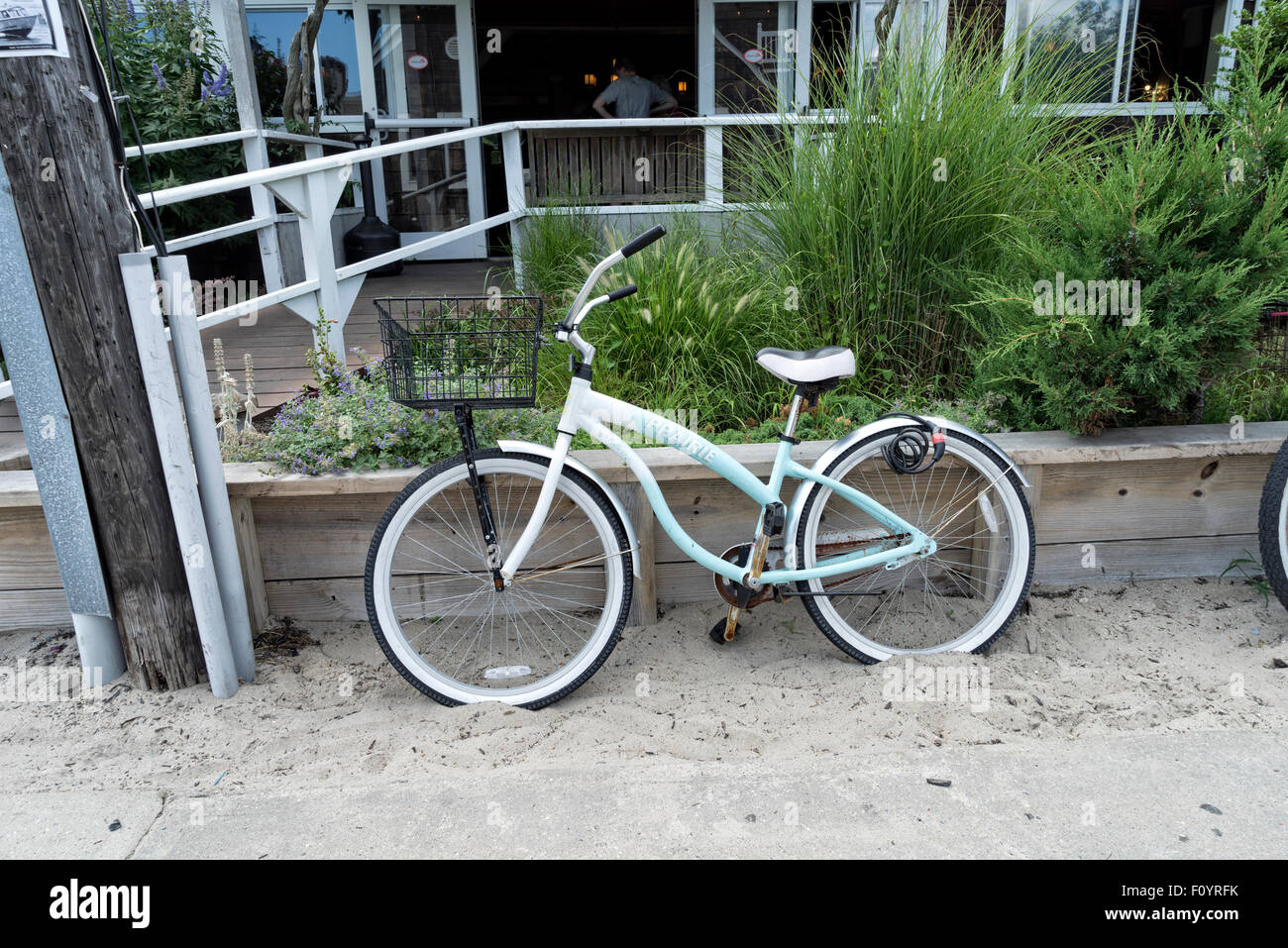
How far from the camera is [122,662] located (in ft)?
8.54

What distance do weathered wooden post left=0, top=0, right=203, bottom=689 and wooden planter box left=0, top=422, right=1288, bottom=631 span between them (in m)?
0.28

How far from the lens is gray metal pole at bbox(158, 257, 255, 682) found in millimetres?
2351

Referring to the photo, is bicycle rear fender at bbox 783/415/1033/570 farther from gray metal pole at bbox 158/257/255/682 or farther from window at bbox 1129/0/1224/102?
window at bbox 1129/0/1224/102

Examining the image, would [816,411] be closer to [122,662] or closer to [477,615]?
[477,615]

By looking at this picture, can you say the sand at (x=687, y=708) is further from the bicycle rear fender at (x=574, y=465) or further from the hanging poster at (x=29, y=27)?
the hanging poster at (x=29, y=27)

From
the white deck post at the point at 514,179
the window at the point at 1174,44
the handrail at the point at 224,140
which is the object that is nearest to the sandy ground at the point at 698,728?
the handrail at the point at 224,140

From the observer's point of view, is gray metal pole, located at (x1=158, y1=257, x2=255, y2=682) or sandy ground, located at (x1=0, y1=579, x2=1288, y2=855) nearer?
sandy ground, located at (x1=0, y1=579, x2=1288, y2=855)

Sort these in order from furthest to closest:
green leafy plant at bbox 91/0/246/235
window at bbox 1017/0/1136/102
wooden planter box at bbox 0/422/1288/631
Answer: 1. window at bbox 1017/0/1136/102
2. green leafy plant at bbox 91/0/246/235
3. wooden planter box at bbox 0/422/1288/631

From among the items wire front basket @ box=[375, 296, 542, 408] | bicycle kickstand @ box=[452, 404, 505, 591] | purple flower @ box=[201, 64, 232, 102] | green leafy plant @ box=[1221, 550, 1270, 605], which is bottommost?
green leafy plant @ box=[1221, 550, 1270, 605]

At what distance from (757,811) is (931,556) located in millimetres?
1255

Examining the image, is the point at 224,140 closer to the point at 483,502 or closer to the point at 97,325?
the point at 97,325

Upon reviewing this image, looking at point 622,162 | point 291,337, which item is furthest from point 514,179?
point 291,337

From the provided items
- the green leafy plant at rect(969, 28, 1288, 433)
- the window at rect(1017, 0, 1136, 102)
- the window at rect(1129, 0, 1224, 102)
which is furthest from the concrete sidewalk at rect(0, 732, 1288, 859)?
the window at rect(1129, 0, 1224, 102)

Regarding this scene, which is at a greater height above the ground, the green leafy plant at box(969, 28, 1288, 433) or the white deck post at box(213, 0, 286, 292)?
the white deck post at box(213, 0, 286, 292)
